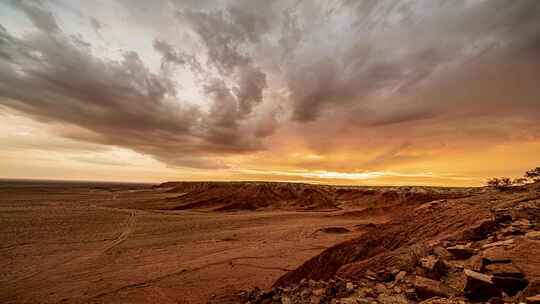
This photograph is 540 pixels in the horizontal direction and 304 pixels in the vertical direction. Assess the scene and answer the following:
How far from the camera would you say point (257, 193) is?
142ft

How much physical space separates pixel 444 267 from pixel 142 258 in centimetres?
1354

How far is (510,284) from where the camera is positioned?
12.2 feet

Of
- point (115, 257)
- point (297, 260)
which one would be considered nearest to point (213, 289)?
point (297, 260)

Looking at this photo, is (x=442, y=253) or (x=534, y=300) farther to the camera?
(x=442, y=253)

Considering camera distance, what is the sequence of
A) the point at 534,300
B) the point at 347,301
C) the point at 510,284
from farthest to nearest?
the point at 347,301, the point at 510,284, the point at 534,300

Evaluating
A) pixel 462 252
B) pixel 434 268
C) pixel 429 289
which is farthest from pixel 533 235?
pixel 429 289

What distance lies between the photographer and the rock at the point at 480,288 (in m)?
3.64

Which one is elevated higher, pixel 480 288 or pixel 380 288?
pixel 480 288

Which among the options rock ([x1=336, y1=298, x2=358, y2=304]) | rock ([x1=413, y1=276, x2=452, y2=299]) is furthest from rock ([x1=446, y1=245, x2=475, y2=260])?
rock ([x1=336, y1=298, x2=358, y2=304])

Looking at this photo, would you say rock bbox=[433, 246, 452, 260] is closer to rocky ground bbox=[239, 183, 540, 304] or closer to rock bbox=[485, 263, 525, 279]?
rocky ground bbox=[239, 183, 540, 304]

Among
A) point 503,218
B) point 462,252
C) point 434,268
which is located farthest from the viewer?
point 503,218

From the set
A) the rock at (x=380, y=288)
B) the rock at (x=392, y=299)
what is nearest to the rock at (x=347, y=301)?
the rock at (x=392, y=299)

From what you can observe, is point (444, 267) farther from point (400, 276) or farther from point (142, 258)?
point (142, 258)

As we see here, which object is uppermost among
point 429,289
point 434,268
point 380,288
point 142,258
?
point 434,268
